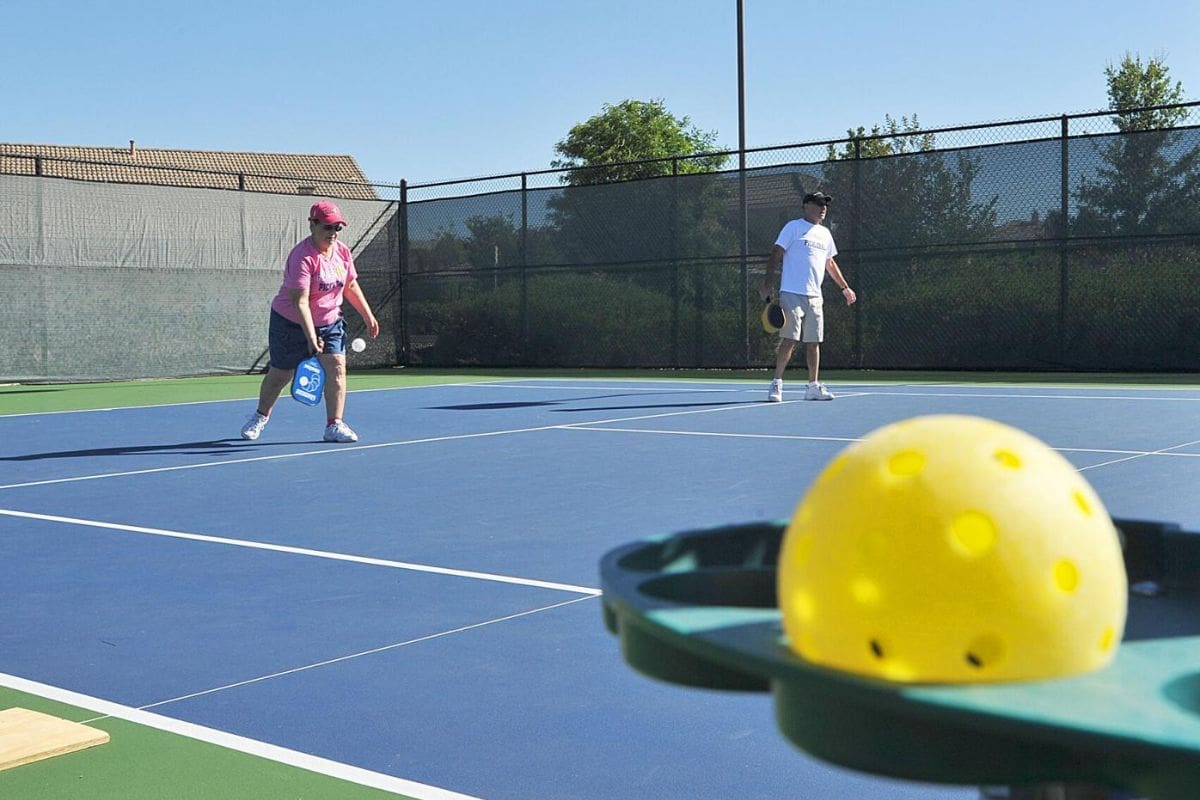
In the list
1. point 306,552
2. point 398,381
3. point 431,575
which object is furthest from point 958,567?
point 398,381

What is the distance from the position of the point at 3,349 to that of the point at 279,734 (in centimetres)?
1889

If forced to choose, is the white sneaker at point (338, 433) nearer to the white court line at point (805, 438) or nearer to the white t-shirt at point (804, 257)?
the white court line at point (805, 438)

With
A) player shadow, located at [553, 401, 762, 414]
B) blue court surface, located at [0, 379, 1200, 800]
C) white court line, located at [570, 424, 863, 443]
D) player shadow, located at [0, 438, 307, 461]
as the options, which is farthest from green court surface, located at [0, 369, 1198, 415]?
white court line, located at [570, 424, 863, 443]

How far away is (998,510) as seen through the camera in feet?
3.33

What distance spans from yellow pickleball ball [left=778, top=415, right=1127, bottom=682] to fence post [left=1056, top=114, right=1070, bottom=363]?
17.2m

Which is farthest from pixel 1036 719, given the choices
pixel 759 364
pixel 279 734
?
pixel 759 364

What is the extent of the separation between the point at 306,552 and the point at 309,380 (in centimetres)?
458

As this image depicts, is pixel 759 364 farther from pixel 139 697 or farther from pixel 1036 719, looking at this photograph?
pixel 1036 719

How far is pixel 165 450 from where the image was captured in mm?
9781

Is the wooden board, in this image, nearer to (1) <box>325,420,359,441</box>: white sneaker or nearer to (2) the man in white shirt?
(1) <box>325,420,359,441</box>: white sneaker

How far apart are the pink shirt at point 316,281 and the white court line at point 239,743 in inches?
234

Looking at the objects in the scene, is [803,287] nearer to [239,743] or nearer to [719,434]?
[719,434]

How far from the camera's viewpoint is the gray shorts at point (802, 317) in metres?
13.1

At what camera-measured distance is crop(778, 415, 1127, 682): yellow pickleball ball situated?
1000 millimetres
